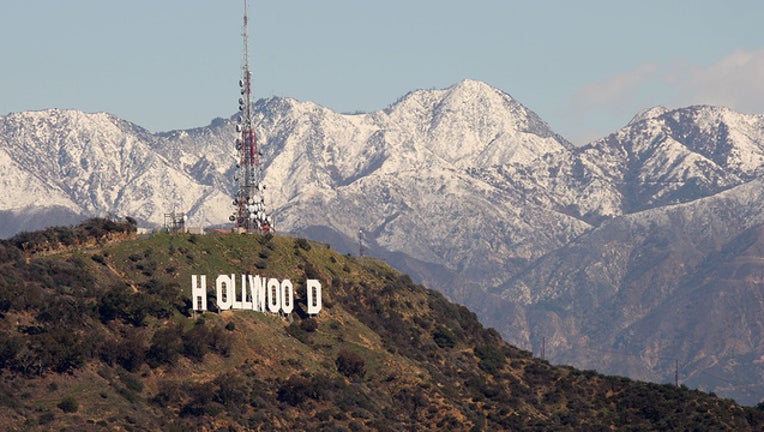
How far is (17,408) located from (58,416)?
4.86 meters

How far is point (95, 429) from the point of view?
198250 mm

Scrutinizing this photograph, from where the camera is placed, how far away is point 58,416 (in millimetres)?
198250

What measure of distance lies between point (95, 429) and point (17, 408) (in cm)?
892

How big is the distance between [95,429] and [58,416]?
14.3 ft

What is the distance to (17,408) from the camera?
196m
